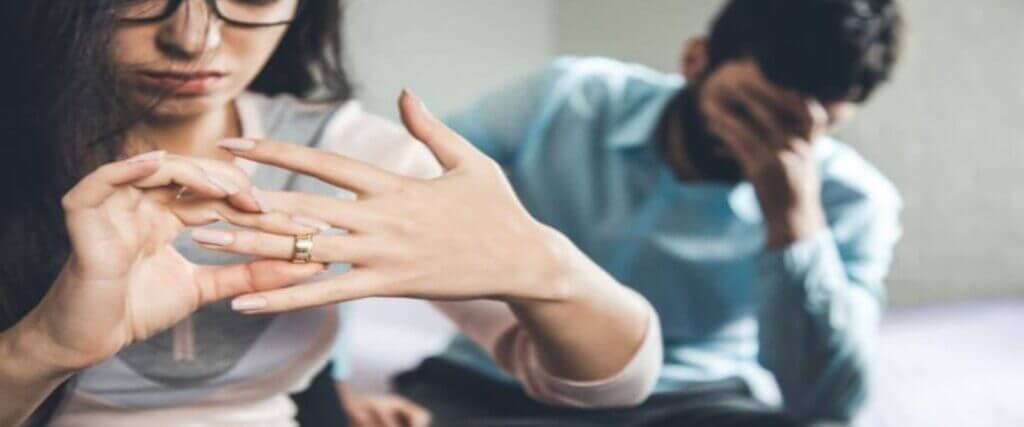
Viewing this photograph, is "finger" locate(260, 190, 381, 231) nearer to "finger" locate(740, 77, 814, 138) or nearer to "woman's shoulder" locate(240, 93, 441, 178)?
"woman's shoulder" locate(240, 93, 441, 178)

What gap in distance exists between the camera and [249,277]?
1.46 ft

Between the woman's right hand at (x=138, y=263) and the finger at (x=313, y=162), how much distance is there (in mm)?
10

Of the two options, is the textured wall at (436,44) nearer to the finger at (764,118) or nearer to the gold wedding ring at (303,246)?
the finger at (764,118)

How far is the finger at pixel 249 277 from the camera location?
43cm

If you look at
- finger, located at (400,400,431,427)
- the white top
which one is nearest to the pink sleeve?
the white top

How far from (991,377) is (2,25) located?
2.04 ft

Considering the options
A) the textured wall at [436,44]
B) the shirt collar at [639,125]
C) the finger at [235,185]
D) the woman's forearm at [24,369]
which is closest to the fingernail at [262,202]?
the finger at [235,185]

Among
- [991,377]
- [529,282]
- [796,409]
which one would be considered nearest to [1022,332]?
[991,377]

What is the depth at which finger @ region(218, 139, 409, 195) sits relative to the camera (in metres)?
0.43

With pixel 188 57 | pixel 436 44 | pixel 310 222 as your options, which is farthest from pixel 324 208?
pixel 436 44

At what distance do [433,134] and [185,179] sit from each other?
0.10 metres

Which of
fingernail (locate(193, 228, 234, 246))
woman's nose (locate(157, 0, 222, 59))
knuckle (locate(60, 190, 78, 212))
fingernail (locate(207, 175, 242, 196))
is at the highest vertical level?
woman's nose (locate(157, 0, 222, 59))

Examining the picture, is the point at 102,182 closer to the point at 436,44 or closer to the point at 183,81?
the point at 183,81

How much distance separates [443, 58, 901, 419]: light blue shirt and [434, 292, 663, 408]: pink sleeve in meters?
0.10
